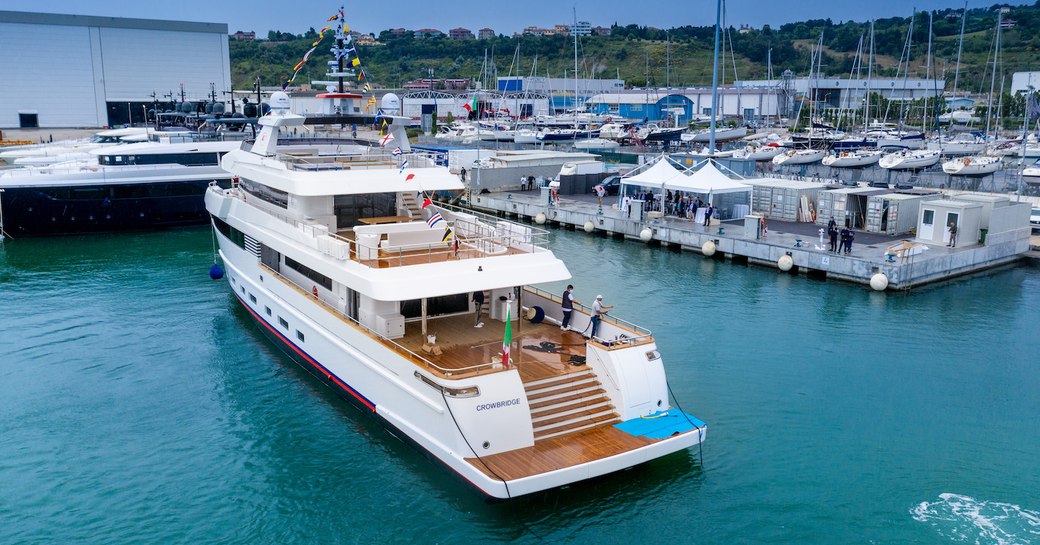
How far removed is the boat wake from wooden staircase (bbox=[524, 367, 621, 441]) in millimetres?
5309

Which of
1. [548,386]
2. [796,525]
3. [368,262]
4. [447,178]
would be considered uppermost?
[447,178]

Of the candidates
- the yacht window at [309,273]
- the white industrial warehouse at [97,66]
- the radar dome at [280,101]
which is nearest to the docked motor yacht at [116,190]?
the radar dome at [280,101]

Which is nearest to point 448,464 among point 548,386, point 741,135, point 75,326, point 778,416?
point 548,386

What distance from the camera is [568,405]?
13.6 m

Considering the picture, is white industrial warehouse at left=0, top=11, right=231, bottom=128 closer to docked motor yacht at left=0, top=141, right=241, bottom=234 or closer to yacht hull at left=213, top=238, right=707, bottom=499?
docked motor yacht at left=0, top=141, right=241, bottom=234

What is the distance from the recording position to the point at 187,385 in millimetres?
17656

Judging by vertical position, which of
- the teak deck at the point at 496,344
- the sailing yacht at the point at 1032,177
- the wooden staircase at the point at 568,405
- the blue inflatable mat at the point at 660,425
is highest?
the sailing yacht at the point at 1032,177

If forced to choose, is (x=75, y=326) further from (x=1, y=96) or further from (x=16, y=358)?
(x=1, y=96)

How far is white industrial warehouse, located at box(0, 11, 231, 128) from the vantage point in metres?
72.1

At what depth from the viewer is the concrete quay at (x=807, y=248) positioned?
26.9m

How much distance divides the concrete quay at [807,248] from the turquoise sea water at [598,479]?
2047 millimetres

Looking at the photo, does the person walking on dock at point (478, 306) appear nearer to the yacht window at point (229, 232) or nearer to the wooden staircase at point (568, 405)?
the wooden staircase at point (568, 405)

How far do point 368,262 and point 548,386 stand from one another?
4589mm

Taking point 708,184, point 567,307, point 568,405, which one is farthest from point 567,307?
point 708,184
